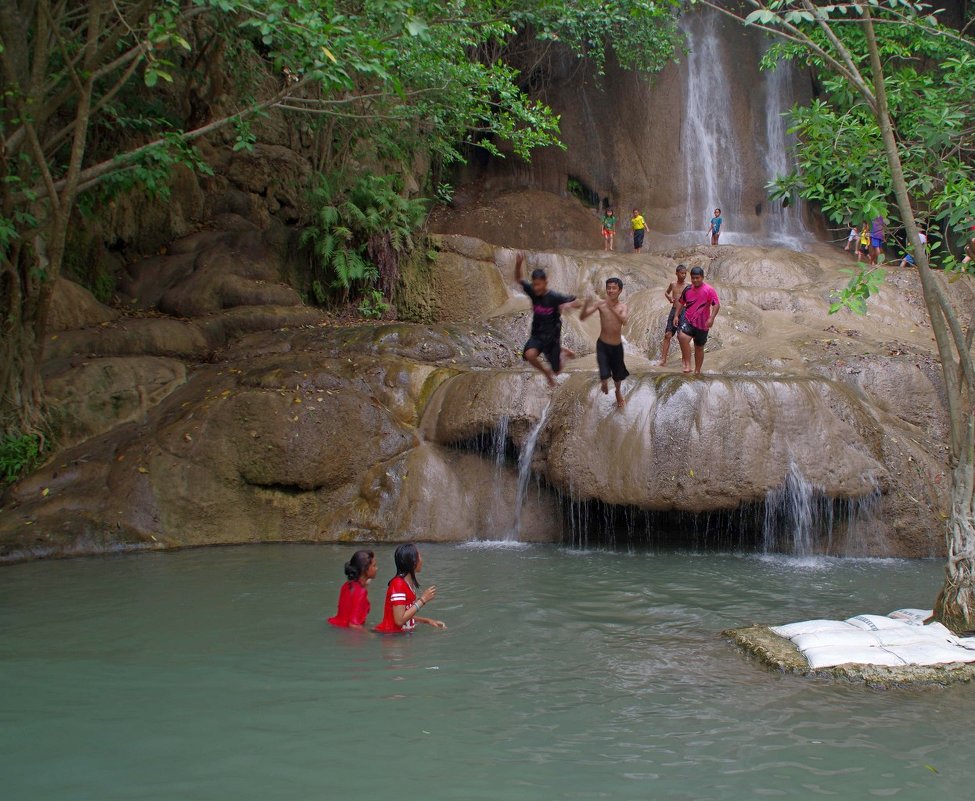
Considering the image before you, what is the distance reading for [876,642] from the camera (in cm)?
588

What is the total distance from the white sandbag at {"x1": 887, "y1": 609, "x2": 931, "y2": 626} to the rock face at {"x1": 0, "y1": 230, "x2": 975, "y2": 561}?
3287mm

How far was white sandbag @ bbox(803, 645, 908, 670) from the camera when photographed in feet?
18.5

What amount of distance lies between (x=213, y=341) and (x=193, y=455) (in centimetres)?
337

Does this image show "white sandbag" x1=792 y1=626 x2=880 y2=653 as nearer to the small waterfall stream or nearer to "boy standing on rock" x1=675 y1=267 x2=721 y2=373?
the small waterfall stream

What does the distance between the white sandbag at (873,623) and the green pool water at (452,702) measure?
0.86 m

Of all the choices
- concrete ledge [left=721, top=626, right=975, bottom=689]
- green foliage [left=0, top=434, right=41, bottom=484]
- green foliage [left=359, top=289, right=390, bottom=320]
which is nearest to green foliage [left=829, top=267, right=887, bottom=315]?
concrete ledge [left=721, top=626, right=975, bottom=689]

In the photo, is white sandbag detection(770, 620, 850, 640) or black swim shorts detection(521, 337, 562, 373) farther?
black swim shorts detection(521, 337, 562, 373)

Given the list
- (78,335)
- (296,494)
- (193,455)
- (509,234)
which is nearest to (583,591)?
(296,494)

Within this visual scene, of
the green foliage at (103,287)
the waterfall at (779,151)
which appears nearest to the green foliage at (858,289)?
the green foliage at (103,287)

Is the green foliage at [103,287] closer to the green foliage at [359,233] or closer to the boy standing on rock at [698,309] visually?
the green foliage at [359,233]

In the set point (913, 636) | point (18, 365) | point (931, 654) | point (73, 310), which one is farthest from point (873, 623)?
point (73, 310)

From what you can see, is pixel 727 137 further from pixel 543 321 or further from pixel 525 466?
pixel 543 321

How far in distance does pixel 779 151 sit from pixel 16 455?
20.5 metres

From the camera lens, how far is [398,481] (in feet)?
37.3
